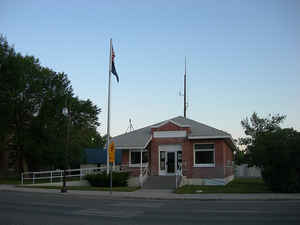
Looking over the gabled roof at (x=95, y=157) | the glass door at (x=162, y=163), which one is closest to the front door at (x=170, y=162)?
the glass door at (x=162, y=163)

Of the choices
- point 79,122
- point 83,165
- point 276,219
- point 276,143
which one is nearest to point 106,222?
point 276,219

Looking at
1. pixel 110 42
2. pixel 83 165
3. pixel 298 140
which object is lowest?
pixel 83 165

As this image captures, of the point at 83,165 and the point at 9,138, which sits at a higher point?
the point at 9,138

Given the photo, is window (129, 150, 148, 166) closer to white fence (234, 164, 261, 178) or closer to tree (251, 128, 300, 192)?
tree (251, 128, 300, 192)

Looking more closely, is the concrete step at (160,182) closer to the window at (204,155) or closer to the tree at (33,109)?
the window at (204,155)

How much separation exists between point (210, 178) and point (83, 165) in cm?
2648

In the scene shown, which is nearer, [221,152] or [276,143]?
[276,143]

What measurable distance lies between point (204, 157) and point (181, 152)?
1.99 metres

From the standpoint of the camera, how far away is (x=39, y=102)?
121ft

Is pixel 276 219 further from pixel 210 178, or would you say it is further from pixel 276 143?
pixel 210 178

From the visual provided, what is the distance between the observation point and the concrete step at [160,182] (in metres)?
25.5

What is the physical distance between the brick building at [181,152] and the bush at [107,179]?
1887 millimetres

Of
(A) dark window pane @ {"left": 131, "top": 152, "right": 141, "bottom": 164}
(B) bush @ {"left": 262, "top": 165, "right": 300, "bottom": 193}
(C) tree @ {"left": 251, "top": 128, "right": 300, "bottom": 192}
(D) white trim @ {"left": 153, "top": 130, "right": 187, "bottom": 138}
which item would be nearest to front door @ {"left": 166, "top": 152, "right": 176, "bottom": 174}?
(D) white trim @ {"left": 153, "top": 130, "right": 187, "bottom": 138}

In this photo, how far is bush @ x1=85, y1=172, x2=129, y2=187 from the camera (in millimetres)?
26141
